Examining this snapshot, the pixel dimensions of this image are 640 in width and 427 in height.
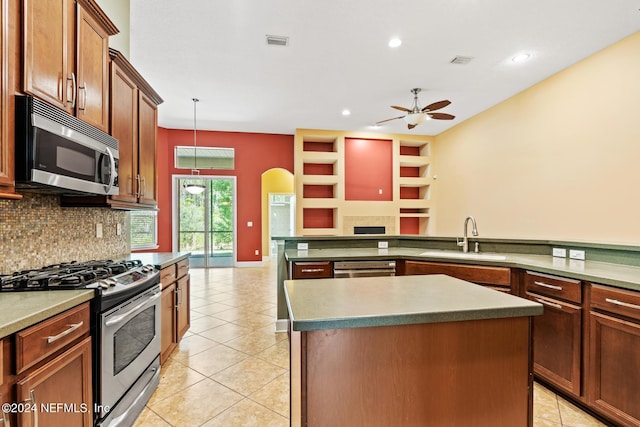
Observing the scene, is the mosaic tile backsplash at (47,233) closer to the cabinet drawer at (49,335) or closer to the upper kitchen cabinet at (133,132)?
the upper kitchen cabinet at (133,132)

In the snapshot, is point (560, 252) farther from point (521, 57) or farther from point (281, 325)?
point (281, 325)

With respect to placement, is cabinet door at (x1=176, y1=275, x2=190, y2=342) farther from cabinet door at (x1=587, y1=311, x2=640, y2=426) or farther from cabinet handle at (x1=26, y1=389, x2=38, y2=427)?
cabinet door at (x1=587, y1=311, x2=640, y2=426)

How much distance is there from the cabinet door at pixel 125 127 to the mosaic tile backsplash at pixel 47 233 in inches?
12.6

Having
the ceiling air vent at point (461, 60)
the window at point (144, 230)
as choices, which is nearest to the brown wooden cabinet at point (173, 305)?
the ceiling air vent at point (461, 60)

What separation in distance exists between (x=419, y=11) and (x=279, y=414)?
3.33 metres

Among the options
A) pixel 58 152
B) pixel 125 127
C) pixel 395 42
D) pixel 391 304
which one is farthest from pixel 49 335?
pixel 395 42

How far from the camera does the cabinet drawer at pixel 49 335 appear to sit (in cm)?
105

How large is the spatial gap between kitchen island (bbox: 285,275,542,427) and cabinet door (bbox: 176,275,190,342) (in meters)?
1.91

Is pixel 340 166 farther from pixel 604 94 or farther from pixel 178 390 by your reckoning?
pixel 178 390

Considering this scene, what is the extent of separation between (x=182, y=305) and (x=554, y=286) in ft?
10.2

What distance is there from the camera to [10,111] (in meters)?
1.30

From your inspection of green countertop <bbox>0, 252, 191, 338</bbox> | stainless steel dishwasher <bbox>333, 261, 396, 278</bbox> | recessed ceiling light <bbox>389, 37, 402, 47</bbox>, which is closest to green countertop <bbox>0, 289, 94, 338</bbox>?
green countertop <bbox>0, 252, 191, 338</bbox>

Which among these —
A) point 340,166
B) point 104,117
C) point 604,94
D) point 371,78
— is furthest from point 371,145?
point 104,117

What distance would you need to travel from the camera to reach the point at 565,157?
11.8ft
